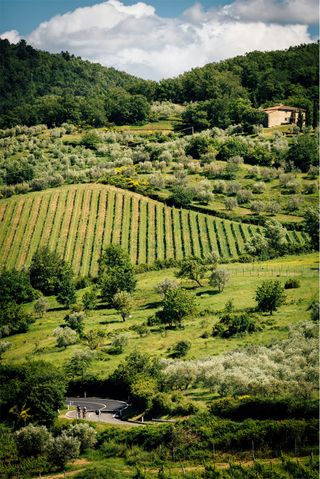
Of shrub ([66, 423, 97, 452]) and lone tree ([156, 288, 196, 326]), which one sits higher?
lone tree ([156, 288, 196, 326])

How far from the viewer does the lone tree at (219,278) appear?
84.6 m

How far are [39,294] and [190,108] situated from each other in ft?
→ 353

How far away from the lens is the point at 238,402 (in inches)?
2087

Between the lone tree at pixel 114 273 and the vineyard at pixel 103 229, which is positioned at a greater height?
the vineyard at pixel 103 229

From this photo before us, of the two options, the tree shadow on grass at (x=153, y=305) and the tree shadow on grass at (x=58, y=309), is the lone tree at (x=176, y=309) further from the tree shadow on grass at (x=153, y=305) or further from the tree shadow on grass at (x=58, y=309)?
the tree shadow on grass at (x=58, y=309)

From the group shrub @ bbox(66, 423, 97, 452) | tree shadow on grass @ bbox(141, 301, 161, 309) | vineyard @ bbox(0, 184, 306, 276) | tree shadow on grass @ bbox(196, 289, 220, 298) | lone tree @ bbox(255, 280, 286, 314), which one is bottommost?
shrub @ bbox(66, 423, 97, 452)

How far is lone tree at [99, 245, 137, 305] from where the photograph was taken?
89188mm

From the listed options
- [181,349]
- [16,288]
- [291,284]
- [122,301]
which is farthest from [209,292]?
[16,288]

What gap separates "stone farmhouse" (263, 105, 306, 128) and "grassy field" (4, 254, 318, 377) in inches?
3460

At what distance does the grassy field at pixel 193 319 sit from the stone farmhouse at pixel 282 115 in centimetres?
8789

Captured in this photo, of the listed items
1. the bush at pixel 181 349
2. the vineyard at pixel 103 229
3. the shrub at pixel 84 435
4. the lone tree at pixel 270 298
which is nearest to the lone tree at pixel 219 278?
the lone tree at pixel 270 298

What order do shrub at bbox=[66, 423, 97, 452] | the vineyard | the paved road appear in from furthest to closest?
the vineyard
the paved road
shrub at bbox=[66, 423, 97, 452]

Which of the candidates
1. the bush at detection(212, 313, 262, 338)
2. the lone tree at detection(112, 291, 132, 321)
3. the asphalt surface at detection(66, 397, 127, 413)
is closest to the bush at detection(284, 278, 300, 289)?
the bush at detection(212, 313, 262, 338)

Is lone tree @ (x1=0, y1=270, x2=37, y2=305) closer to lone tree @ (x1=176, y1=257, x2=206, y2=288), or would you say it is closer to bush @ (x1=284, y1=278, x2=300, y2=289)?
lone tree @ (x1=176, y1=257, x2=206, y2=288)
